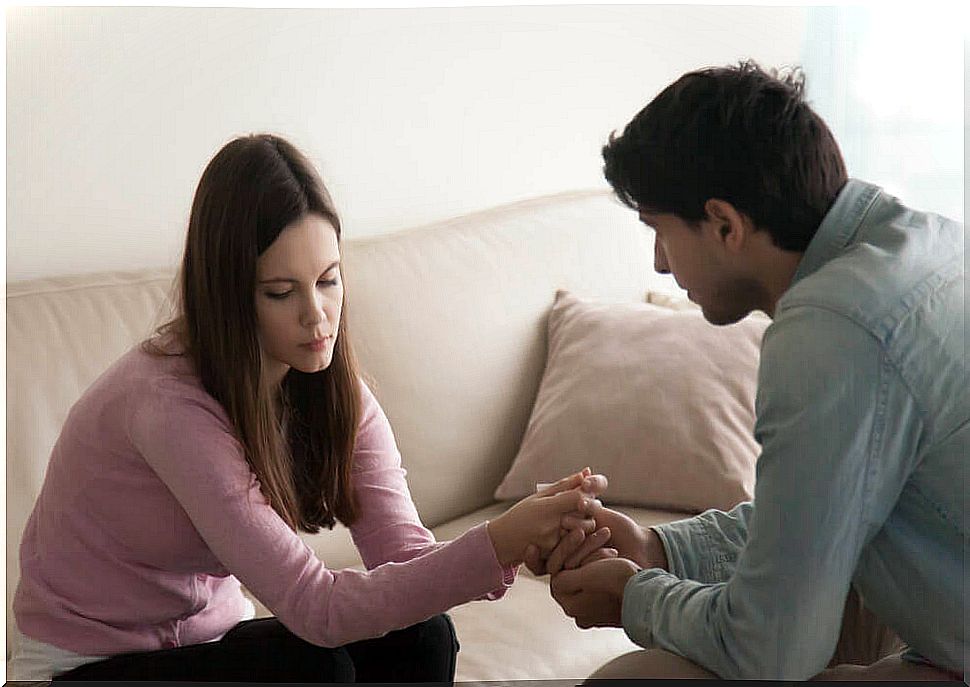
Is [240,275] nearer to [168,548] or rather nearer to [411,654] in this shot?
[168,548]

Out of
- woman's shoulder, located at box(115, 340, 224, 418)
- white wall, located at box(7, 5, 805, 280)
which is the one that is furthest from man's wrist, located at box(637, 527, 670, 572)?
white wall, located at box(7, 5, 805, 280)

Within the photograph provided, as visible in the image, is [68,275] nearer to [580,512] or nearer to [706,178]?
[580,512]

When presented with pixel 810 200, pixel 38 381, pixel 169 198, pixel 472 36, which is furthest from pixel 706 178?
pixel 472 36

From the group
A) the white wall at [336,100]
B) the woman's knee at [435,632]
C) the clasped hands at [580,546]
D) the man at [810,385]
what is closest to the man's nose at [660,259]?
the man at [810,385]

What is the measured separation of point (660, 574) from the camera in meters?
1.24

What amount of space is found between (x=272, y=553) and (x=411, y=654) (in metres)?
0.22

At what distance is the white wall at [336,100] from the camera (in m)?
1.81

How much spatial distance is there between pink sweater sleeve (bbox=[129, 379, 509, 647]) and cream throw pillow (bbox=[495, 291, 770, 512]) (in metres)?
0.67

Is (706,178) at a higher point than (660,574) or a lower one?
higher

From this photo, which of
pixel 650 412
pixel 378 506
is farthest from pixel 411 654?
pixel 650 412

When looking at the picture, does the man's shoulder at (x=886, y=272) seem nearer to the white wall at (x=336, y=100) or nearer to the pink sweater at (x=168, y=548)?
the pink sweater at (x=168, y=548)

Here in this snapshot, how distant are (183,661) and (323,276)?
414mm

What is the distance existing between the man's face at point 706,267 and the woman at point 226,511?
0.82 ft

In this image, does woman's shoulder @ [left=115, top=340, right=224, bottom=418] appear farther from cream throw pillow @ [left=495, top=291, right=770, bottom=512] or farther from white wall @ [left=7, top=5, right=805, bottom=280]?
cream throw pillow @ [left=495, top=291, right=770, bottom=512]
